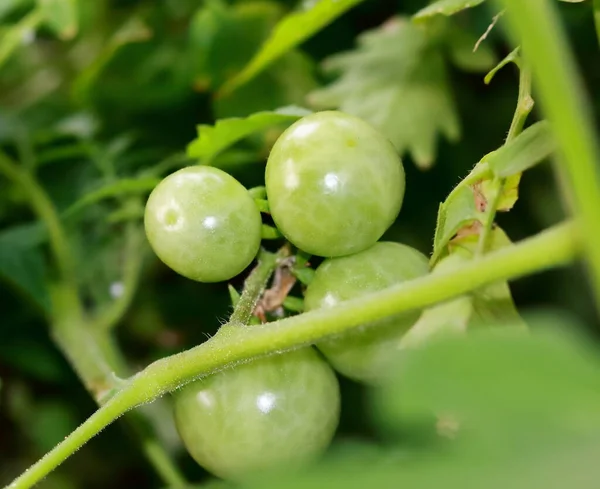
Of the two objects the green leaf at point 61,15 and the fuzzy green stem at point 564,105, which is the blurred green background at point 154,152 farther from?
the fuzzy green stem at point 564,105

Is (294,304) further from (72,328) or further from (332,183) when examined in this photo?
(72,328)

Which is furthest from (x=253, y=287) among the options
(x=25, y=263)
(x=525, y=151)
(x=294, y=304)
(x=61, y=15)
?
(x=61, y=15)

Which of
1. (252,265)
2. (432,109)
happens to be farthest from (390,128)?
(252,265)

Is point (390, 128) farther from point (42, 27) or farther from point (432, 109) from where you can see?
point (42, 27)

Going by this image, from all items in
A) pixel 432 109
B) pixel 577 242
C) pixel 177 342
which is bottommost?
pixel 177 342

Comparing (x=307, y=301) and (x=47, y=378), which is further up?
(x=307, y=301)

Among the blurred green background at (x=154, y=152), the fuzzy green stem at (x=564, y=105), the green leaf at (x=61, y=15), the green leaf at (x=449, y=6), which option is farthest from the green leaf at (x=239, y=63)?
the fuzzy green stem at (x=564, y=105)
